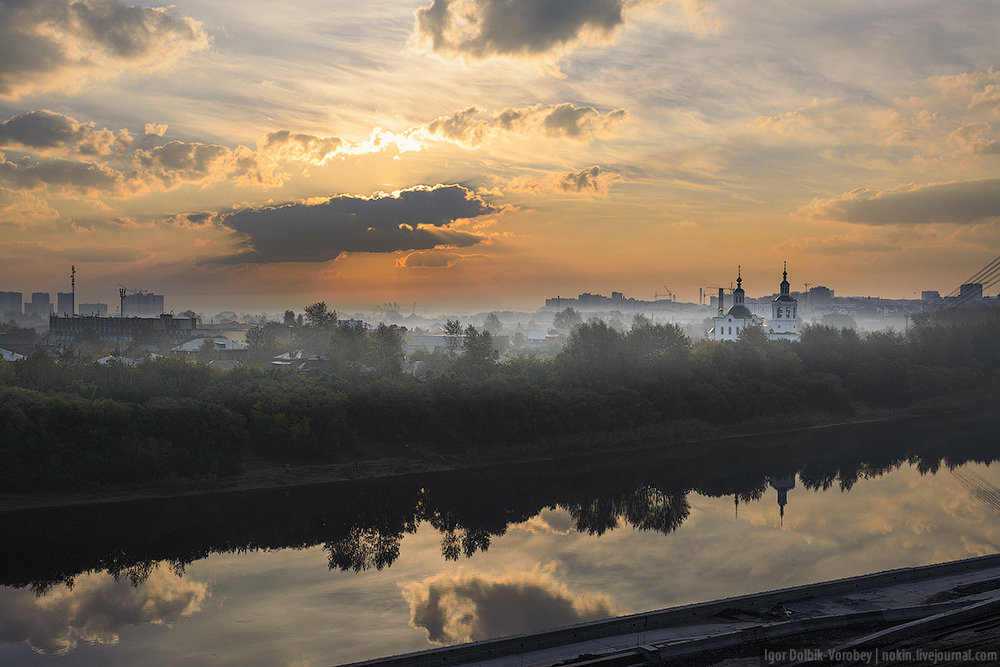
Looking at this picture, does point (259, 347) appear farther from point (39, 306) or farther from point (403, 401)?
point (39, 306)

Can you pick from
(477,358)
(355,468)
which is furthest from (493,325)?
(355,468)

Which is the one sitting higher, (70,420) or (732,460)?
(70,420)

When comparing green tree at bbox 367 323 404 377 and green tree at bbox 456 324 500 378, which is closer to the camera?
green tree at bbox 456 324 500 378

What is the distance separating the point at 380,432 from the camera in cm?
2941

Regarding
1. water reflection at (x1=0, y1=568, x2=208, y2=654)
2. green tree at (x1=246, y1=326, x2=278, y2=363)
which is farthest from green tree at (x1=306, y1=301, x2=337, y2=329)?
water reflection at (x1=0, y1=568, x2=208, y2=654)

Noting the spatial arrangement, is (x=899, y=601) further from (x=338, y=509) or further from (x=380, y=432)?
(x=380, y=432)

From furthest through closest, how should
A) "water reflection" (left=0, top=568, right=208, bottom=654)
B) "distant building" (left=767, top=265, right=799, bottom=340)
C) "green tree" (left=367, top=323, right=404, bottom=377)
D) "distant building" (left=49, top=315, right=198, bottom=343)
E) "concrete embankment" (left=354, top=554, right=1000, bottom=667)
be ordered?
"distant building" (left=49, top=315, right=198, bottom=343)
"distant building" (left=767, top=265, right=799, bottom=340)
"green tree" (left=367, top=323, right=404, bottom=377)
"water reflection" (left=0, top=568, right=208, bottom=654)
"concrete embankment" (left=354, top=554, right=1000, bottom=667)

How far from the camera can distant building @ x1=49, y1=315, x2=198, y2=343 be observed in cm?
7338

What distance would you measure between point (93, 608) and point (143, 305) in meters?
158

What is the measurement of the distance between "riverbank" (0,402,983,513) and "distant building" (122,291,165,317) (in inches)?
5438

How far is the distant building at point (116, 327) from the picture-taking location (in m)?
73.4

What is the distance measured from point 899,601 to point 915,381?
34.7 m

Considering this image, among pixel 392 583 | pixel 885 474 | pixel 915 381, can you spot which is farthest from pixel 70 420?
pixel 915 381

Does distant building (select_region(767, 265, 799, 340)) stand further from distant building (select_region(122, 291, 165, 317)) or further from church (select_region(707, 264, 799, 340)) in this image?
distant building (select_region(122, 291, 165, 317))
